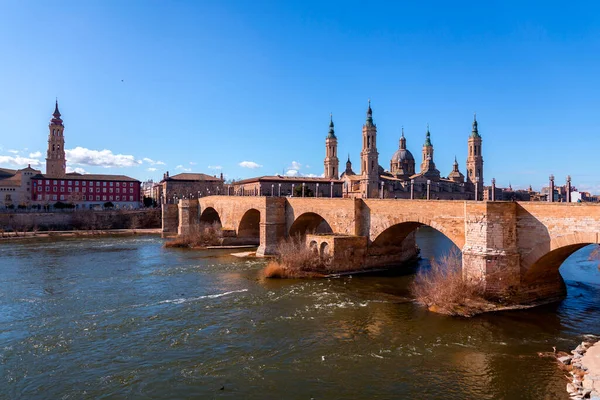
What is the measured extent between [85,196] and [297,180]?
3947 cm

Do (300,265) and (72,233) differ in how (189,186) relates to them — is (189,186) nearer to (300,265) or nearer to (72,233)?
(72,233)

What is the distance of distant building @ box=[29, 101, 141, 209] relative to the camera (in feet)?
250

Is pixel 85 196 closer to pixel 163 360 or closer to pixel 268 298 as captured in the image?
pixel 268 298

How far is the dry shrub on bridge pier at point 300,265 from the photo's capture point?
26844mm

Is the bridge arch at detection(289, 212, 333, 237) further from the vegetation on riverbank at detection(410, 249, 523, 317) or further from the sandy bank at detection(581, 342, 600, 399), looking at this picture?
the sandy bank at detection(581, 342, 600, 399)

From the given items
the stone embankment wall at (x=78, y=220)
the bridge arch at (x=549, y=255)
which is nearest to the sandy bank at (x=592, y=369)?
the bridge arch at (x=549, y=255)

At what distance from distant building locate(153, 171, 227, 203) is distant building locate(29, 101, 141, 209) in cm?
557

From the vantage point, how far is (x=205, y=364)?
46.4 feet

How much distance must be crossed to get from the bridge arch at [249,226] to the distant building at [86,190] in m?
42.5

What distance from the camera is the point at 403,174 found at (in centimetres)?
10000

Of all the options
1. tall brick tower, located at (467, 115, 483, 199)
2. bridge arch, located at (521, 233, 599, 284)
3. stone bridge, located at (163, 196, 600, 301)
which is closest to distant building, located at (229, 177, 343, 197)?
tall brick tower, located at (467, 115, 483, 199)

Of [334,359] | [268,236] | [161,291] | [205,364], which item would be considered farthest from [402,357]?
[268,236]

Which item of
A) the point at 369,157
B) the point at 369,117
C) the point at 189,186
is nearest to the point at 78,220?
the point at 189,186

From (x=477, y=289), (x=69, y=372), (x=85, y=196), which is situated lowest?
(x=69, y=372)
